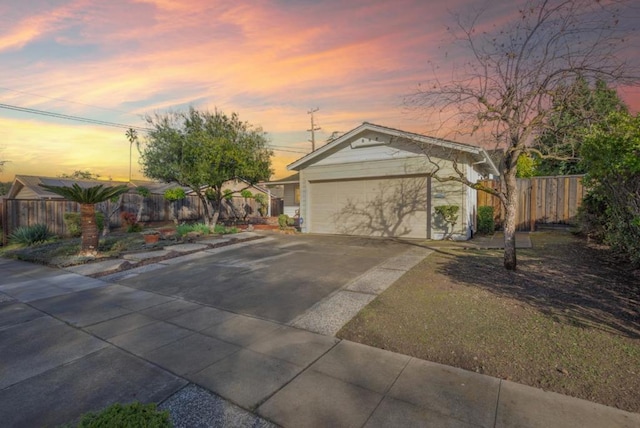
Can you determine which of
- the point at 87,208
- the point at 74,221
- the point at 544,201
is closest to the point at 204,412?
the point at 87,208

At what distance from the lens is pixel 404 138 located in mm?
11211

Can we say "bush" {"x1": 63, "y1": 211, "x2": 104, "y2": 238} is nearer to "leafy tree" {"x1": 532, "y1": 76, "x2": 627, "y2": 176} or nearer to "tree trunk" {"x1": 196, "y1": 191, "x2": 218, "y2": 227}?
"tree trunk" {"x1": 196, "y1": 191, "x2": 218, "y2": 227}

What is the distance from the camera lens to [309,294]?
18.0 feet

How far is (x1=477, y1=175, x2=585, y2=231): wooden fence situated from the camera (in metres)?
12.9

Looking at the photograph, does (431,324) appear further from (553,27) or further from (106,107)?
(106,107)

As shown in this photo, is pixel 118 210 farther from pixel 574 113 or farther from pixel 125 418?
pixel 574 113

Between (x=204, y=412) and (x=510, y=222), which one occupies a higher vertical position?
(x=510, y=222)

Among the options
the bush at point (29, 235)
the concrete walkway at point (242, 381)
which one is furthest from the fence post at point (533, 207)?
the bush at point (29, 235)

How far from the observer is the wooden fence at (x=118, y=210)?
41.2ft

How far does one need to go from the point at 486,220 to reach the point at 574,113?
6.65 meters

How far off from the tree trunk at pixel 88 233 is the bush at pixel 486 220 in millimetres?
13644

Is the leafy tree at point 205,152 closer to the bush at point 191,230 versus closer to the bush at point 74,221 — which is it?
the bush at point 191,230

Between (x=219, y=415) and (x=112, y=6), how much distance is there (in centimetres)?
1008

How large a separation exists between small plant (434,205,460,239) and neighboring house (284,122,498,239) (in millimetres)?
159
